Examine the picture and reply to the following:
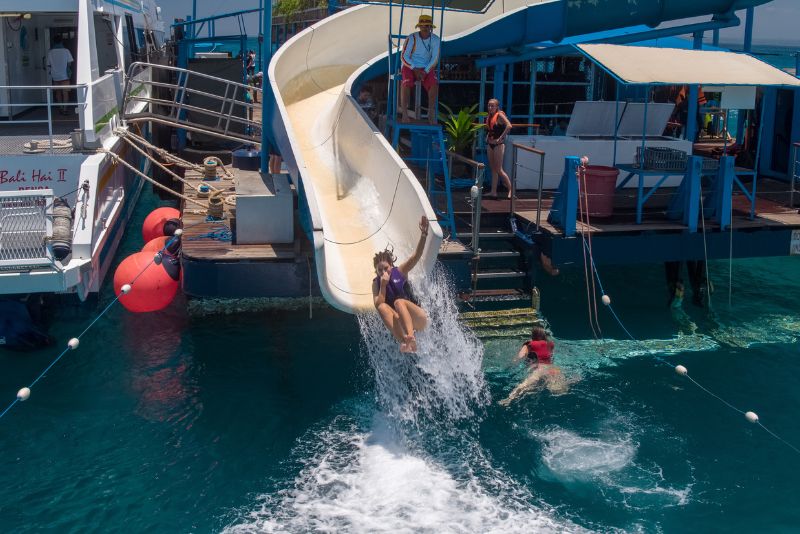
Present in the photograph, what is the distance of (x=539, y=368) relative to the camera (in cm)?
1103

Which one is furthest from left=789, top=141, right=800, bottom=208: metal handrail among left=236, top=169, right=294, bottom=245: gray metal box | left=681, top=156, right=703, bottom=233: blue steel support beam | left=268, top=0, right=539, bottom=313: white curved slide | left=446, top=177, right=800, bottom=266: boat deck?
left=236, top=169, right=294, bottom=245: gray metal box

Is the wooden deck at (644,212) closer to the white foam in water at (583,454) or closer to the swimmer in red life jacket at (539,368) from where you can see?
the swimmer in red life jacket at (539,368)

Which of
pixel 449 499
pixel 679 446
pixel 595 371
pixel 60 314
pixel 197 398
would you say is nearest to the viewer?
pixel 449 499

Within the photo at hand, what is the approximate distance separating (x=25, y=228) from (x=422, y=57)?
6119 millimetres

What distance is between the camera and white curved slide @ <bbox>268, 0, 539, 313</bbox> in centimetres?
1008

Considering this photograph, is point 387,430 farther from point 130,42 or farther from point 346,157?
point 130,42

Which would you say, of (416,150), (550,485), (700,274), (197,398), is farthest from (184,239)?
(700,274)

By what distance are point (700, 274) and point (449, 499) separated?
7.48 metres

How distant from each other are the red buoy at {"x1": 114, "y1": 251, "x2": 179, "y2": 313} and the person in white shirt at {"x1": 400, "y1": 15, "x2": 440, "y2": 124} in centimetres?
461

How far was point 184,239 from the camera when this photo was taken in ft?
39.5

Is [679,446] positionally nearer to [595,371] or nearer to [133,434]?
[595,371]

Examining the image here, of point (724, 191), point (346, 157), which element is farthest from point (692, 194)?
point (346, 157)

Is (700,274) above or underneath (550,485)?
above

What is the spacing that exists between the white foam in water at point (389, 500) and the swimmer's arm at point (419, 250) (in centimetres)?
198
